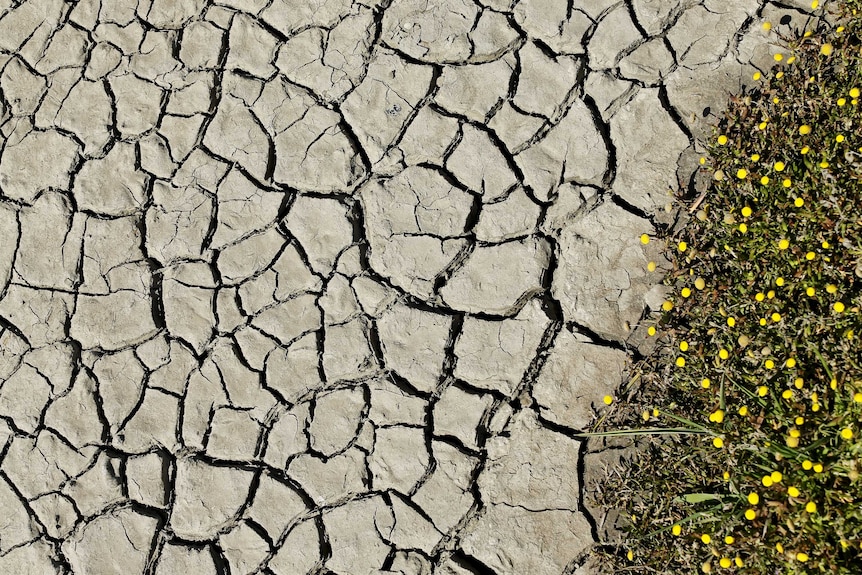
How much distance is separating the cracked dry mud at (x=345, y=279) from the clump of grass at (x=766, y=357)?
0.17 m

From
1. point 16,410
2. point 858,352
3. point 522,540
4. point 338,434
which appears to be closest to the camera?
point 858,352

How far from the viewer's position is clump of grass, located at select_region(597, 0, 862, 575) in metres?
2.12

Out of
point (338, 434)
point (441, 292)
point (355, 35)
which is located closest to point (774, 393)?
point (441, 292)

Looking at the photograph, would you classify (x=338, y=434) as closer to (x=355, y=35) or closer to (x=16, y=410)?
(x=16, y=410)

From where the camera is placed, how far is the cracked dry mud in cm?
262

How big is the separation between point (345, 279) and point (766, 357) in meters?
Answer: 1.47

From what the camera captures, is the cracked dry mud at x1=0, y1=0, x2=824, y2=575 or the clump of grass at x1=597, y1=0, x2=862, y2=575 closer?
the clump of grass at x1=597, y1=0, x2=862, y2=575

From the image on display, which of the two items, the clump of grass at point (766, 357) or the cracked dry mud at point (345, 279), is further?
the cracked dry mud at point (345, 279)

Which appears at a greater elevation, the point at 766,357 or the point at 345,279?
the point at 345,279

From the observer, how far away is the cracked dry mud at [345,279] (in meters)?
2.62

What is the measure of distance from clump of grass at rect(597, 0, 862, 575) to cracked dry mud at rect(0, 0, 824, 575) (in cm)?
17

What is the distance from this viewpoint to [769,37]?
267 centimetres

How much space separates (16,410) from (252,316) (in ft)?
3.37

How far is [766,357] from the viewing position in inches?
89.5
